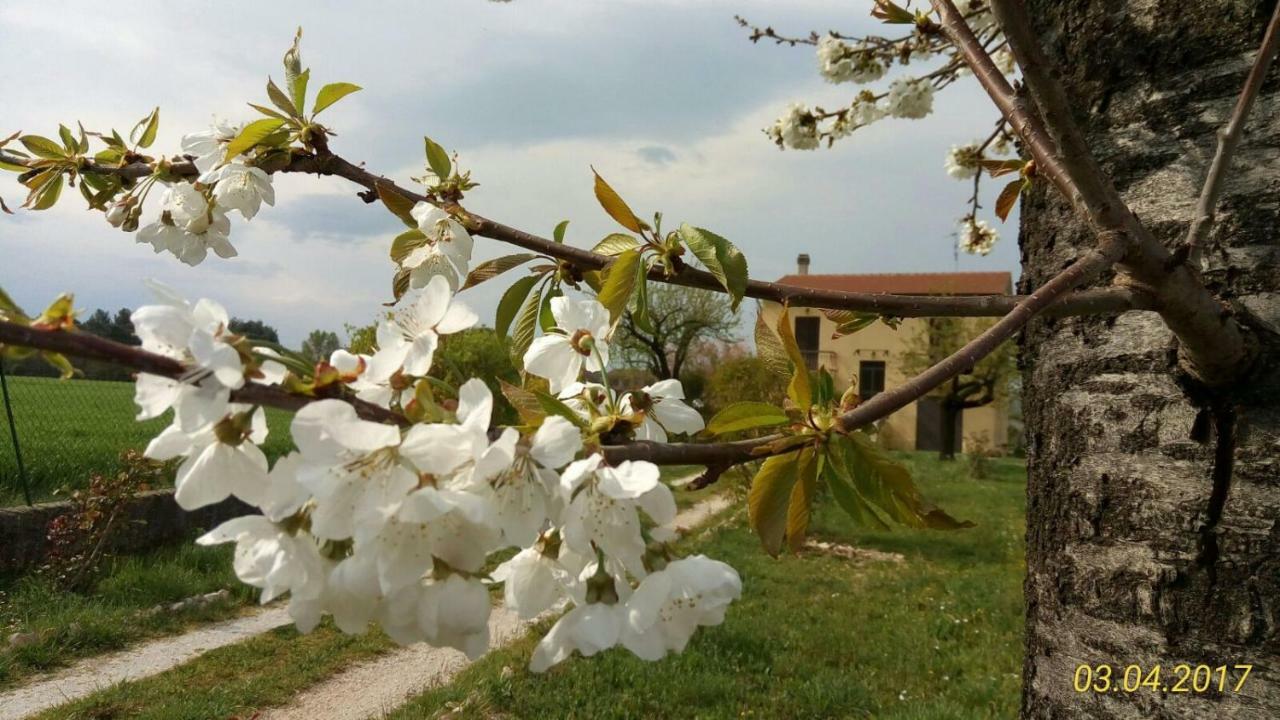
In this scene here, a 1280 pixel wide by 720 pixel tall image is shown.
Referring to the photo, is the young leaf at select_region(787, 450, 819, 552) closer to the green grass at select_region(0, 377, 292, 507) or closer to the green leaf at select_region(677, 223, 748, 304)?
the green leaf at select_region(677, 223, 748, 304)

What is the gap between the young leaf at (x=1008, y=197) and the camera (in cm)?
118

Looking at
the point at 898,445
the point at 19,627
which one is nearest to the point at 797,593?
the point at 19,627

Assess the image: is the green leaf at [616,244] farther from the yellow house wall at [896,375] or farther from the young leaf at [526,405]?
the yellow house wall at [896,375]

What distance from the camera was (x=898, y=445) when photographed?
2352 cm

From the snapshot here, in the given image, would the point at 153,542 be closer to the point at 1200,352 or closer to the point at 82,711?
the point at 82,711

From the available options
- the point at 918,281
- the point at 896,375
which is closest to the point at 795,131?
the point at 896,375

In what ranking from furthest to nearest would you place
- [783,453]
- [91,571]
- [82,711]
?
[91,571]
[82,711]
[783,453]

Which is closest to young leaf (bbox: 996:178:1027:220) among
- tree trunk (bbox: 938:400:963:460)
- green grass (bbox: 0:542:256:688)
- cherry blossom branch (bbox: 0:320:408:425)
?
cherry blossom branch (bbox: 0:320:408:425)

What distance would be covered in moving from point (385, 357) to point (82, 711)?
4042 millimetres

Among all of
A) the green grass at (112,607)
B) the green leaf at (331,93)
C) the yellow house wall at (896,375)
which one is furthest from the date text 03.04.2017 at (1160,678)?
the yellow house wall at (896,375)

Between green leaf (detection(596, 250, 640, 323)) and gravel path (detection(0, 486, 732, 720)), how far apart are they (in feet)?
10.5

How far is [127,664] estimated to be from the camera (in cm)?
416

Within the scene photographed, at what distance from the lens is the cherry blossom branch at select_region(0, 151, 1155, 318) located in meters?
0.79

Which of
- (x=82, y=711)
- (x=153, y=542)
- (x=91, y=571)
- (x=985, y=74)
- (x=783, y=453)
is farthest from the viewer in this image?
(x=153, y=542)
